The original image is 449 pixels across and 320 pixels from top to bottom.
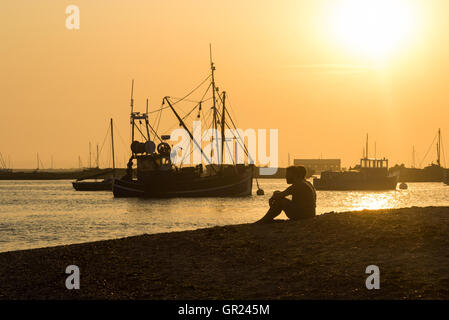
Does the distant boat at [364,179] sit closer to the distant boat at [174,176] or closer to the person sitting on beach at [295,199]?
the distant boat at [174,176]

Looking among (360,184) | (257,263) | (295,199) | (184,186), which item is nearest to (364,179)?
(360,184)

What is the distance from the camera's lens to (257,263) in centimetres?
1227

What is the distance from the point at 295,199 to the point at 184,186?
7794 centimetres

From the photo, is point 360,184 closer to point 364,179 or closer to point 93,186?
point 364,179

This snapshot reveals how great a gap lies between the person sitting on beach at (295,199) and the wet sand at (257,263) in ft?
1.98

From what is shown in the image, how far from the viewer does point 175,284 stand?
1120 centimetres

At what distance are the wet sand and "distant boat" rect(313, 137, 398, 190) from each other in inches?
5110

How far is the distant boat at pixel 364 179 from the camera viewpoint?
143875 mm

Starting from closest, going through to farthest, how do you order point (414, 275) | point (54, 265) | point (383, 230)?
point (414, 275)
point (54, 265)
point (383, 230)

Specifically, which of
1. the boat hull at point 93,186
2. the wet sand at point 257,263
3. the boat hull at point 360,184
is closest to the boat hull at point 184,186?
the boat hull at point 93,186

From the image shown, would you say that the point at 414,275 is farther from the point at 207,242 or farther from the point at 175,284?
the point at 207,242
